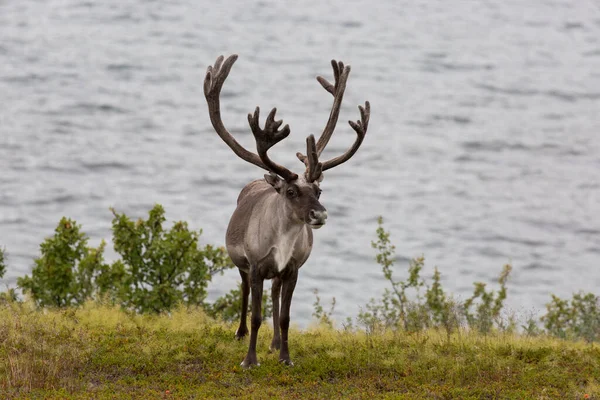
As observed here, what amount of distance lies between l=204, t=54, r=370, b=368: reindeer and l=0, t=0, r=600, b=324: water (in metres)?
21.1

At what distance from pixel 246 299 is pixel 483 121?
4959 cm

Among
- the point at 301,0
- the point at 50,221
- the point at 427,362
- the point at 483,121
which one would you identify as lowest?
the point at 427,362

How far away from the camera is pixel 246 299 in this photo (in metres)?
15.6

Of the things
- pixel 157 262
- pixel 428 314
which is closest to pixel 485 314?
pixel 428 314

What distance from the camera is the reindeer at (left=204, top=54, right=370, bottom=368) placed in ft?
44.1

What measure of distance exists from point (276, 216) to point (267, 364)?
1.92 m

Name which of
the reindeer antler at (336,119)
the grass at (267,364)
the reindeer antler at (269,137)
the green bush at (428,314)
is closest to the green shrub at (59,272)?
the grass at (267,364)

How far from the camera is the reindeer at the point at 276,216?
530 inches

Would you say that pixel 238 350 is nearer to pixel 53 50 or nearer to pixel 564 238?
pixel 564 238

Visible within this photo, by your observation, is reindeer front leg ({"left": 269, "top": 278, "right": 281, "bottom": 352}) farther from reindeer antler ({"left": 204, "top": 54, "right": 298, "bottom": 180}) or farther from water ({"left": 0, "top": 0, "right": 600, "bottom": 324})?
water ({"left": 0, "top": 0, "right": 600, "bottom": 324})

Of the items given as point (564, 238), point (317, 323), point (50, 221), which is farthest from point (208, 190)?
point (317, 323)

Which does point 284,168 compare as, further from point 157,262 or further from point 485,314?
point 485,314

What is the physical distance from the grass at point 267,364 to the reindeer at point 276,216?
65cm

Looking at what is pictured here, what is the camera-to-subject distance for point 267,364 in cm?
Answer: 1408
